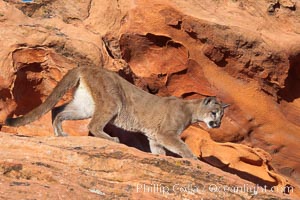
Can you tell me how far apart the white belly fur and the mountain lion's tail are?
194mm

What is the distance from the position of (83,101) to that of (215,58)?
256 cm

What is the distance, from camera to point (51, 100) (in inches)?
318

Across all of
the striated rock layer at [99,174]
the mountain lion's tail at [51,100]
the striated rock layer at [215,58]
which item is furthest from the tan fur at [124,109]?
the striated rock layer at [99,174]

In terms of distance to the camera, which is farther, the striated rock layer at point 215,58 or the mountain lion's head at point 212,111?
the striated rock layer at point 215,58

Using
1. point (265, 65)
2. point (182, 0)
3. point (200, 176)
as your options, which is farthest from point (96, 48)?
point (200, 176)

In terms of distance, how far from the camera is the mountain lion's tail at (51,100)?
24.9ft

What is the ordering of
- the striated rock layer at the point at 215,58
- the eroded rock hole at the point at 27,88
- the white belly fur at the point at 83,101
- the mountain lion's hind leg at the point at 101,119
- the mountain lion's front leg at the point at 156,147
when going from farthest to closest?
the striated rock layer at the point at 215,58
the mountain lion's front leg at the point at 156,147
the eroded rock hole at the point at 27,88
the white belly fur at the point at 83,101
the mountain lion's hind leg at the point at 101,119

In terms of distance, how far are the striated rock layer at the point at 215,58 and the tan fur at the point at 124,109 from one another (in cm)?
64

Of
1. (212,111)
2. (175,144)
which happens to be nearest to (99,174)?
(175,144)

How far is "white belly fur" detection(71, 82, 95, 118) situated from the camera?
8.62 meters

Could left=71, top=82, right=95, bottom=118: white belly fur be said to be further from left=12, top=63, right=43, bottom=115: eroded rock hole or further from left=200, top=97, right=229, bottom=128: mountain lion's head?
left=200, top=97, right=229, bottom=128: mountain lion's head

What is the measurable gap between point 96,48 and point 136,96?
3.28 feet

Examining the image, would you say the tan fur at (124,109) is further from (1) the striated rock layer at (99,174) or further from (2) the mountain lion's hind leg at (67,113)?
(1) the striated rock layer at (99,174)

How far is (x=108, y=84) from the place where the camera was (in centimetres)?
862
